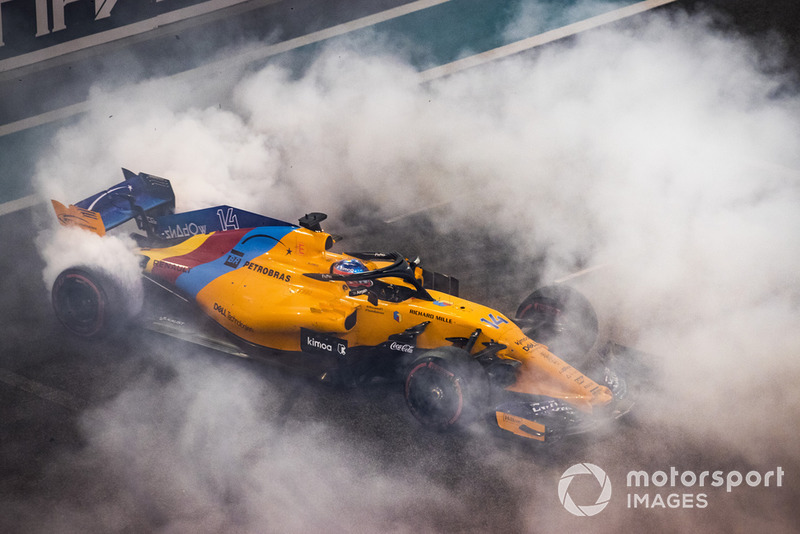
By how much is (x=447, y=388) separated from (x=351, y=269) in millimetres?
1555

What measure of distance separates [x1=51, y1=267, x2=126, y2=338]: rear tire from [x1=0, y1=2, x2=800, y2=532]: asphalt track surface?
26cm

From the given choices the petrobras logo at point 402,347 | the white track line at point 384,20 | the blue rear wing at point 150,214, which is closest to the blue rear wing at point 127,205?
the blue rear wing at point 150,214

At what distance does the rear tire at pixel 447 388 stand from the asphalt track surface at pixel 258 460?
316 millimetres

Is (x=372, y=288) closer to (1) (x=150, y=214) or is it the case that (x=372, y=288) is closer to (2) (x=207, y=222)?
(2) (x=207, y=222)

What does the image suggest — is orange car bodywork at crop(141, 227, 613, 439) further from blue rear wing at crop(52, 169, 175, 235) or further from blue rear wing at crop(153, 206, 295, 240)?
blue rear wing at crop(52, 169, 175, 235)

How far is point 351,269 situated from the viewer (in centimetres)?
662

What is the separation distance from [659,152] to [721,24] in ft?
17.0

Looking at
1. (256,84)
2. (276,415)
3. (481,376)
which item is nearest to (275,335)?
(276,415)

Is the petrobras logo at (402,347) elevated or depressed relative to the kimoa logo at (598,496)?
elevated

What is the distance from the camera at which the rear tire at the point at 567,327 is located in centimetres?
679

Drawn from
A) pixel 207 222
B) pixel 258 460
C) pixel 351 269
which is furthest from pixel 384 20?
pixel 258 460

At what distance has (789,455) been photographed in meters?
5.82

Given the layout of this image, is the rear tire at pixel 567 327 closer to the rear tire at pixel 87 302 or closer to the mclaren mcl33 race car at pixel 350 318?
the mclaren mcl33 race car at pixel 350 318

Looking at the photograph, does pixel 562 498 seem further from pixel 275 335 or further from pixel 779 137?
pixel 779 137
